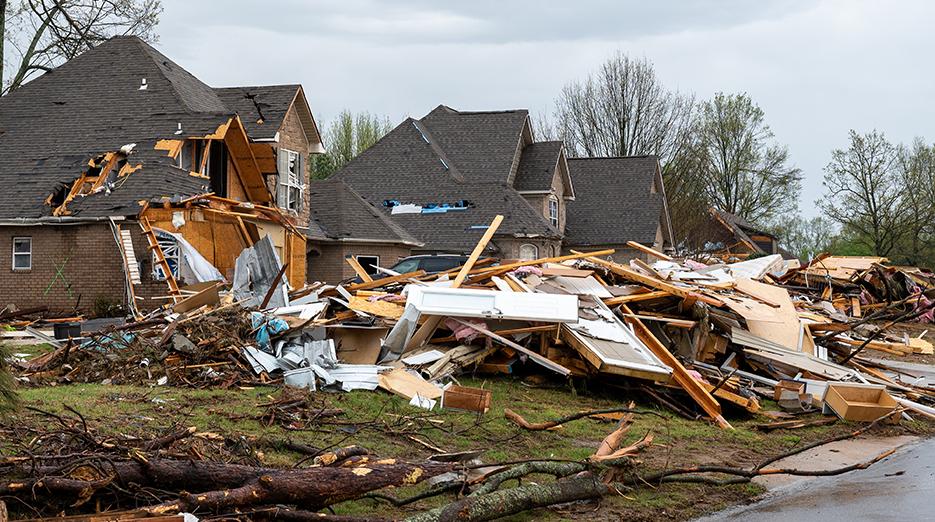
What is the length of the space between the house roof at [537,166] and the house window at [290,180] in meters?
15.1

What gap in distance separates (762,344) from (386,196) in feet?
93.1

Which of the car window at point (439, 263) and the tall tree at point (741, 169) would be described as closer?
the car window at point (439, 263)

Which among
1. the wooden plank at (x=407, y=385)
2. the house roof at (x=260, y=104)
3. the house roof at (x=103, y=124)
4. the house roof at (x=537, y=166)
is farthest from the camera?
the house roof at (x=537, y=166)

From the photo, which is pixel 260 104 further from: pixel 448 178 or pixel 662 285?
pixel 662 285

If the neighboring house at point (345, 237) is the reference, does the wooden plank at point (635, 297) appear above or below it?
below

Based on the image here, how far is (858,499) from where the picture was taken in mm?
9289

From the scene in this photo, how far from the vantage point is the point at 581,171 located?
55656 mm

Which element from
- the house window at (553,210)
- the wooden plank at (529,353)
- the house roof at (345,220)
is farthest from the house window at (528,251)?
the wooden plank at (529,353)

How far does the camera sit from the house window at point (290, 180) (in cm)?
3127

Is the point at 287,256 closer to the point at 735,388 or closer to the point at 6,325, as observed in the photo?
the point at 6,325

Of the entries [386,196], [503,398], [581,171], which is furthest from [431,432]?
[581,171]

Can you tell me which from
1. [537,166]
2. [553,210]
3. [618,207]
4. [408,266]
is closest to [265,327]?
[408,266]

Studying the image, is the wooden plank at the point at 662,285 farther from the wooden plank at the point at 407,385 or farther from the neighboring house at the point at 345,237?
the neighboring house at the point at 345,237

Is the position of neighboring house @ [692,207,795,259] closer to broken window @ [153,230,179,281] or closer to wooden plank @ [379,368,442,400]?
broken window @ [153,230,179,281]
